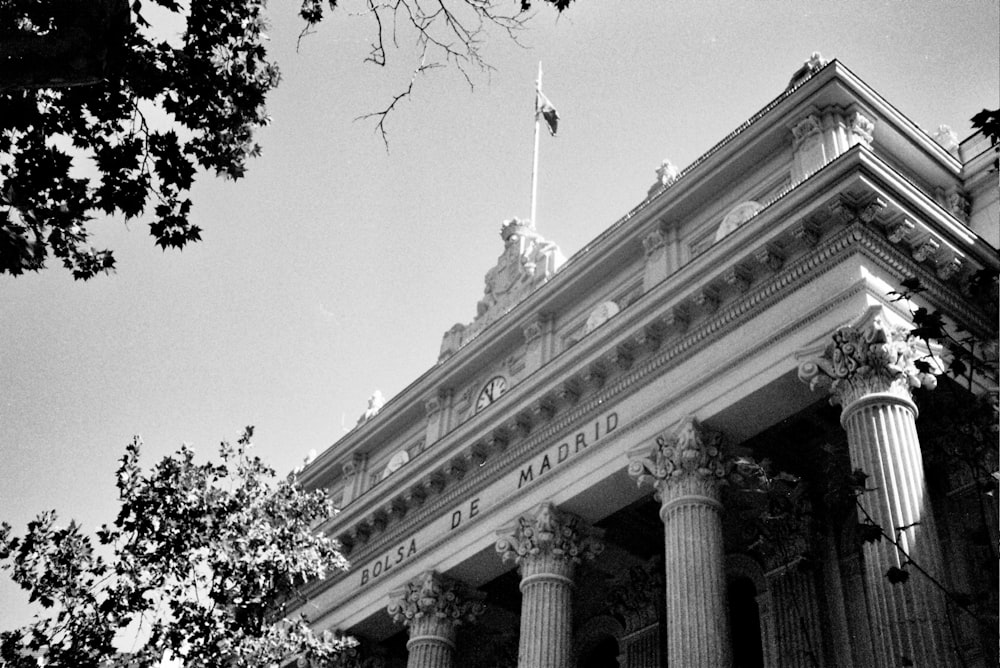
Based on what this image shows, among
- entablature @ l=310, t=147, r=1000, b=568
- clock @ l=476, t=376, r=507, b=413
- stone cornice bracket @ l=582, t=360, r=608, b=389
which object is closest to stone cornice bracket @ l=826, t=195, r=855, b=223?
entablature @ l=310, t=147, r=1000, b=568

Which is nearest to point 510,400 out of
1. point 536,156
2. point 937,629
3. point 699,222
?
point 699,222

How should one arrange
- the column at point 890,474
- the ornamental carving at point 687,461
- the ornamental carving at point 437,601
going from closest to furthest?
the column at point 890,474
the ornamental carving at point 687,461
the ornamental carving at point 437,601

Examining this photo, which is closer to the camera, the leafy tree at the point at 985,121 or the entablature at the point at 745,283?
the leafy tree at the point at 985,121

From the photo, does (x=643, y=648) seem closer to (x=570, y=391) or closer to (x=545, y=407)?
(x=545, y=407)

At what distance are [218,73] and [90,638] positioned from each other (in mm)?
10475

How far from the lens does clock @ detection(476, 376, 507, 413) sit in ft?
91.7

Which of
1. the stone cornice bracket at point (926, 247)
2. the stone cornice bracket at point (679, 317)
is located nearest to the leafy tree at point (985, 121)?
the stone cornice bracket at point (926, 247)

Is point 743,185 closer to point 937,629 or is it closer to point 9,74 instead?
point 937,629

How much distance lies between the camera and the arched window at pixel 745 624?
21766mm

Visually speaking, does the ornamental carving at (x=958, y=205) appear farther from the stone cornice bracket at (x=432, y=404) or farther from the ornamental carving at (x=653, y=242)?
the stone cornice bracket at (x=432, y=404)

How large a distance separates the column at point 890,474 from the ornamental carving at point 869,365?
2cm

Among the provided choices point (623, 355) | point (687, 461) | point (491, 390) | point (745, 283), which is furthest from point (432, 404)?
point (745, 283)

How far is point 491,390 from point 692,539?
10307 mm

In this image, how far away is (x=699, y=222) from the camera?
2430cm
